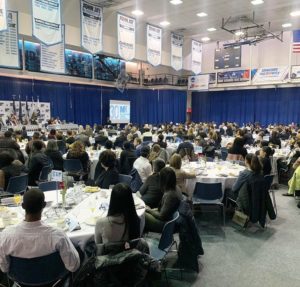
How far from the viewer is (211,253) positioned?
4285mm

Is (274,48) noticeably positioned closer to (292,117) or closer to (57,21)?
(292,117)

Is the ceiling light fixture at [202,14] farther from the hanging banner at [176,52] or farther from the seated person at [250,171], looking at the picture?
the seated person at [250,171]

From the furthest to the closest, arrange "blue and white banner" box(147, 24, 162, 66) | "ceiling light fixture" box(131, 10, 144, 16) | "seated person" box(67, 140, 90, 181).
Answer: "ceiling light fixture" box(131, 10, 144, 16)
"blue and white banner" box(147, 24, 162, 66)
"seated person" box(67, 140, 90, 181)

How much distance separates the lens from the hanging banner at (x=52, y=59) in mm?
12336

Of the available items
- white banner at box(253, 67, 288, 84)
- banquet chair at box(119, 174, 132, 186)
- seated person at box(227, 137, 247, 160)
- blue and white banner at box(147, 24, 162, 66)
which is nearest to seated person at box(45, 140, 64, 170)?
banquet chair at box(119, 174, 132, 186)

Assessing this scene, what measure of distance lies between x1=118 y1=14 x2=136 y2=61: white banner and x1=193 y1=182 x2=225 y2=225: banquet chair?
28.3 ft

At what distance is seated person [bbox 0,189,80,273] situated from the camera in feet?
7.42

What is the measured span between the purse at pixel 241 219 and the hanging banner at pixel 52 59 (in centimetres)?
984

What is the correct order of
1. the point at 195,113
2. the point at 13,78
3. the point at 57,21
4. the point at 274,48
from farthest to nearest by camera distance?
the point at 195,113 → the point at 274,48 → the point at 13,78 → the point at 57,21

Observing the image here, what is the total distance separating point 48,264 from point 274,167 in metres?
7.12

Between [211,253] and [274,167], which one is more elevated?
[274,167]

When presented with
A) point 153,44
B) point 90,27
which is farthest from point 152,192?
point 153,44

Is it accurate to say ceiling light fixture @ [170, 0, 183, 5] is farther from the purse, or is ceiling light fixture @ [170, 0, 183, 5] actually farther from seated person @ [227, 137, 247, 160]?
the purse

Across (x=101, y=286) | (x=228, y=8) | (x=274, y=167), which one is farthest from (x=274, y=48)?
(x=101, y=286)
